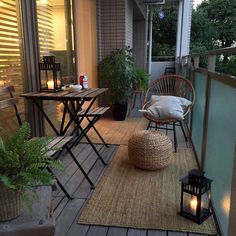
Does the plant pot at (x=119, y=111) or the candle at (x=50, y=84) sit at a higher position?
the candle at (x=50, y=84)

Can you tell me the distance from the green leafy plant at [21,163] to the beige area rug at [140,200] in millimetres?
793

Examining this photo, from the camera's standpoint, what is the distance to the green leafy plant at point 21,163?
113 cm

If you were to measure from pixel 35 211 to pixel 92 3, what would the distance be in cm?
395

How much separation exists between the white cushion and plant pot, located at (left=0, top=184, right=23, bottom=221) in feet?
7.16

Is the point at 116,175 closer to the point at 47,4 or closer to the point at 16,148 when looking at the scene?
the point at 16,148

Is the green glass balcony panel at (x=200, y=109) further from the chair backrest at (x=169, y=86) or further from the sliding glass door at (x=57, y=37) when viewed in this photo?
the sliding glass door at (x=57, y=37)

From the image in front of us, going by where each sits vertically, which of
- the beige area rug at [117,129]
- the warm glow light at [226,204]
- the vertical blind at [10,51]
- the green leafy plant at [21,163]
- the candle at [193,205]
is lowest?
the beige area rug at [117,129]

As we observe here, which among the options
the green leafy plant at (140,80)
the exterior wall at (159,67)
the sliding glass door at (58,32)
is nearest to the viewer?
the sliding glass door at (58,32)

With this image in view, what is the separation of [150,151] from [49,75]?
1221 millimetres

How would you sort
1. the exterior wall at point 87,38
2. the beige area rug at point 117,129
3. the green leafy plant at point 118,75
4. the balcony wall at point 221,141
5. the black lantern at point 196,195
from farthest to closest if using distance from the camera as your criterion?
the green leafy plant at point 118,75 → the exterior wall at point 87,38 → the beige area rug at point 117,129 → the black lantern at point 196,195 → the balcony wall at point 221,141

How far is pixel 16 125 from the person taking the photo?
7.85 feet

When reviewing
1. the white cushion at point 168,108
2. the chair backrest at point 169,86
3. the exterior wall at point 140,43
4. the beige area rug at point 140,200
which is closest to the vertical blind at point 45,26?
the white cushion at point 168,108

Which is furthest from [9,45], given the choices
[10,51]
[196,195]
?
[196,195]

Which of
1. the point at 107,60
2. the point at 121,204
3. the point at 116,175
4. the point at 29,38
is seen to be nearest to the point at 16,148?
the point at 121,204
